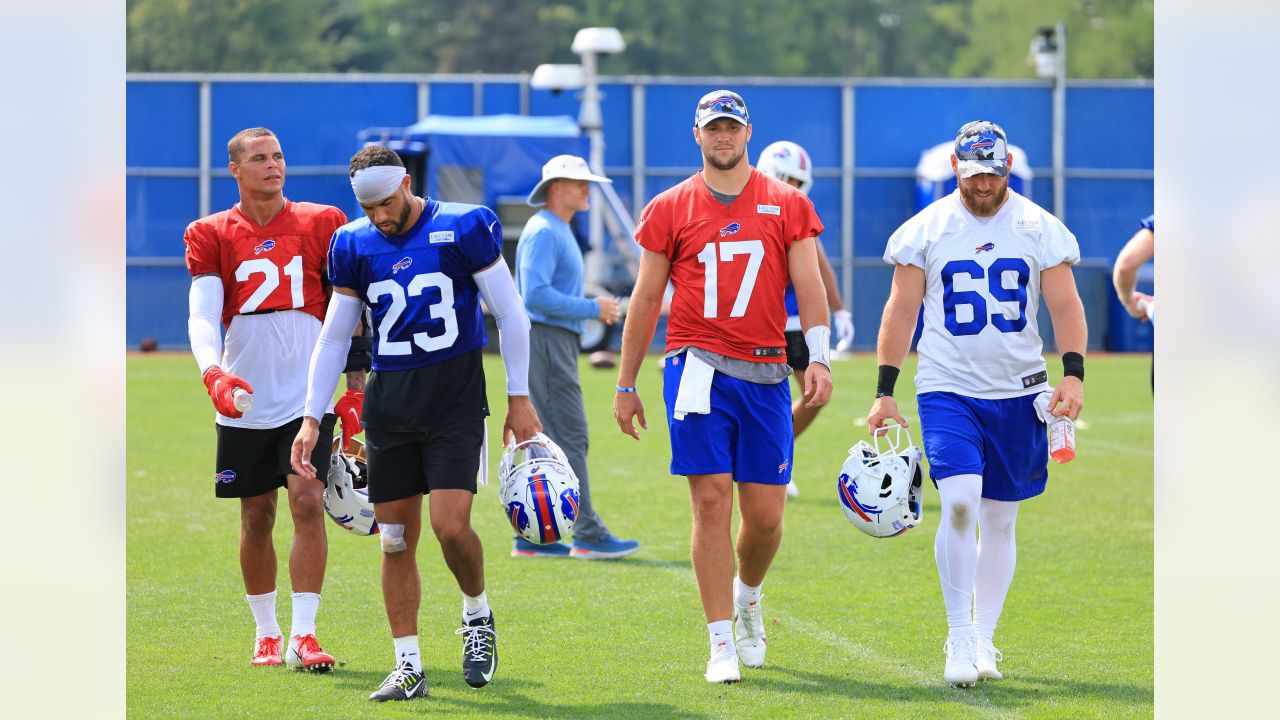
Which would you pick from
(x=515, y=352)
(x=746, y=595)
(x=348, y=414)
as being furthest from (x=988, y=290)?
(x=348, y=414)

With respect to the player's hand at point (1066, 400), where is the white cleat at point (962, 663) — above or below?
below

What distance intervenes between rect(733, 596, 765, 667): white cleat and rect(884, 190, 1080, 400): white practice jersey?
3.77 feet

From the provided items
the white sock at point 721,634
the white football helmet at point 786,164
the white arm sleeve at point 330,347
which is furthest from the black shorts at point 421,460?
the white football helmet at point 786,164

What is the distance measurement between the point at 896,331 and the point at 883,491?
61 cm

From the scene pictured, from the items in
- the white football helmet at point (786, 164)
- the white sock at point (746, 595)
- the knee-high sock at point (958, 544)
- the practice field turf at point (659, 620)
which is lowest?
the practice field turf at point (659, 620)

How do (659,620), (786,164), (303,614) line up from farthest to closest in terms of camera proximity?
1. (786,164)
2. (659,620)
3. (303,614)

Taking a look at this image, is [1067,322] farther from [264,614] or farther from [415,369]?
[264,614]

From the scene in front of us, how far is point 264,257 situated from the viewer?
6.23 metres

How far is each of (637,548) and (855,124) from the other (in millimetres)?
21357

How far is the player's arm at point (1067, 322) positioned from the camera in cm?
577

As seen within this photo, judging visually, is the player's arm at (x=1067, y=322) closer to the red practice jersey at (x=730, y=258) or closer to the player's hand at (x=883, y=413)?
the player's hand at (x=883, y=413)

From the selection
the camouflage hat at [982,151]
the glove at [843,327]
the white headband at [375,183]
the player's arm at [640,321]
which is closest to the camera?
the white headband at [375,183]
